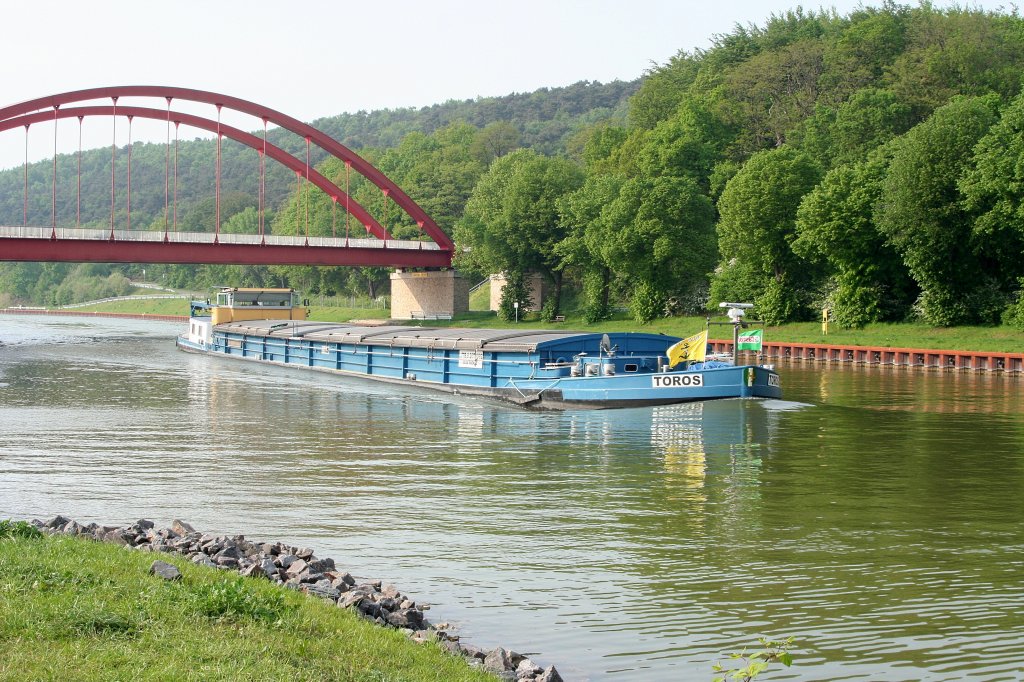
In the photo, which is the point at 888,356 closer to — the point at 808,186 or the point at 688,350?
the point at 808,186

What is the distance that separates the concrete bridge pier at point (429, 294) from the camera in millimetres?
84312

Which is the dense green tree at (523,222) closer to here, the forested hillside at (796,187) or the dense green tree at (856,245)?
the forested hillside at (796,187)

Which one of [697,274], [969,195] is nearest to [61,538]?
[969,195]

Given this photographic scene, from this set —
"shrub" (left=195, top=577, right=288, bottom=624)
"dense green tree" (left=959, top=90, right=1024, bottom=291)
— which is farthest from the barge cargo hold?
"shrub" (left=195, top=577, right=288, bottom=624)

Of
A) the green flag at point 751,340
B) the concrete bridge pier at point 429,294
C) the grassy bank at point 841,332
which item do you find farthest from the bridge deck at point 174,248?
the green flag at point 751,340

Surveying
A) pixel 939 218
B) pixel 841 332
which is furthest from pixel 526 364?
pixel 841 332

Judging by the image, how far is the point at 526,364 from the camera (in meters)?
33.5

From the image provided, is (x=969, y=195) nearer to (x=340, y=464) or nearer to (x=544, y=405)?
(x=544, y=405)

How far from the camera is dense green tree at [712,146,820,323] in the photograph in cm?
5919

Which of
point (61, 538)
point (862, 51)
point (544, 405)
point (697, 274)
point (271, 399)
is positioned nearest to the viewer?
point (61, 538)

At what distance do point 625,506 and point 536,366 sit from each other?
15788 millimetres

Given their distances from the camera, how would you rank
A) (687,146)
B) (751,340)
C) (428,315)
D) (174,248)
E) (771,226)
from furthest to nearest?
(428,315) < (687,146) < (174,248) < (771,226) < (751,340)

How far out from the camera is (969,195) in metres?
47.3

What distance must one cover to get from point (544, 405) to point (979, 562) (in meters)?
18.9
